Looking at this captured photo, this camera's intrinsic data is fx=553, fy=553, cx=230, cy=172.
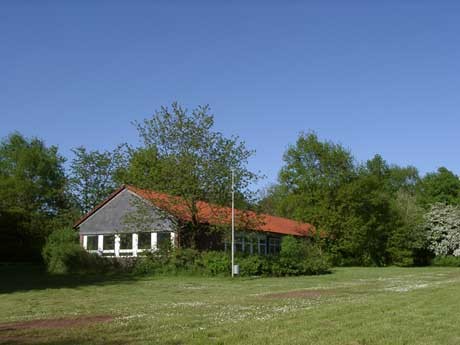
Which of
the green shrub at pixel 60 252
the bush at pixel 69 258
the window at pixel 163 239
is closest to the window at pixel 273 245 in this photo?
the window at pixel 163 239

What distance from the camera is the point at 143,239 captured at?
1688 inches

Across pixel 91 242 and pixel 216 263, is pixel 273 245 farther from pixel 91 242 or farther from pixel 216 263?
pixel 216 263

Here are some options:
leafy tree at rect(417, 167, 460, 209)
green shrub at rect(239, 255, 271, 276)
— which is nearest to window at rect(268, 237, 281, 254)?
green shrub at rect(239, 255, 271, 276)

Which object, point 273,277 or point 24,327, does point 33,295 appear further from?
point 273,277

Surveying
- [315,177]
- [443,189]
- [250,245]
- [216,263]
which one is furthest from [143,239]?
[443,189]

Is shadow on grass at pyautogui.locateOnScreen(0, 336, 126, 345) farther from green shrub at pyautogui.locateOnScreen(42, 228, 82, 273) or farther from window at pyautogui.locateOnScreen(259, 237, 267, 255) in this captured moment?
window at pyautogui.locateOnScreen(259, 237, 267, 255)

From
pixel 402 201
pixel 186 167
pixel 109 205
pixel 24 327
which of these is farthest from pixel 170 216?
pixel 402 201

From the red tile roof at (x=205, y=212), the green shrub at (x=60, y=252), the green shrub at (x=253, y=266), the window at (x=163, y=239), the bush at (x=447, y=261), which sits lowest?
the bush at (x=447, y=261)

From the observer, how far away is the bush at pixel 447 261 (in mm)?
59469

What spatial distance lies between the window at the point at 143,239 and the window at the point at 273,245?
13.8 metres

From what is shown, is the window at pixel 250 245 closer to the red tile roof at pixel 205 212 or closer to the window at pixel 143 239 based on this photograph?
the red tile roof at pixel 205 212

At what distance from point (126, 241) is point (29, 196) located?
30554 mm

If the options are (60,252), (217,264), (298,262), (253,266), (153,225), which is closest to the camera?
(253,266)

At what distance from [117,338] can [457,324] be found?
695 centimetres
